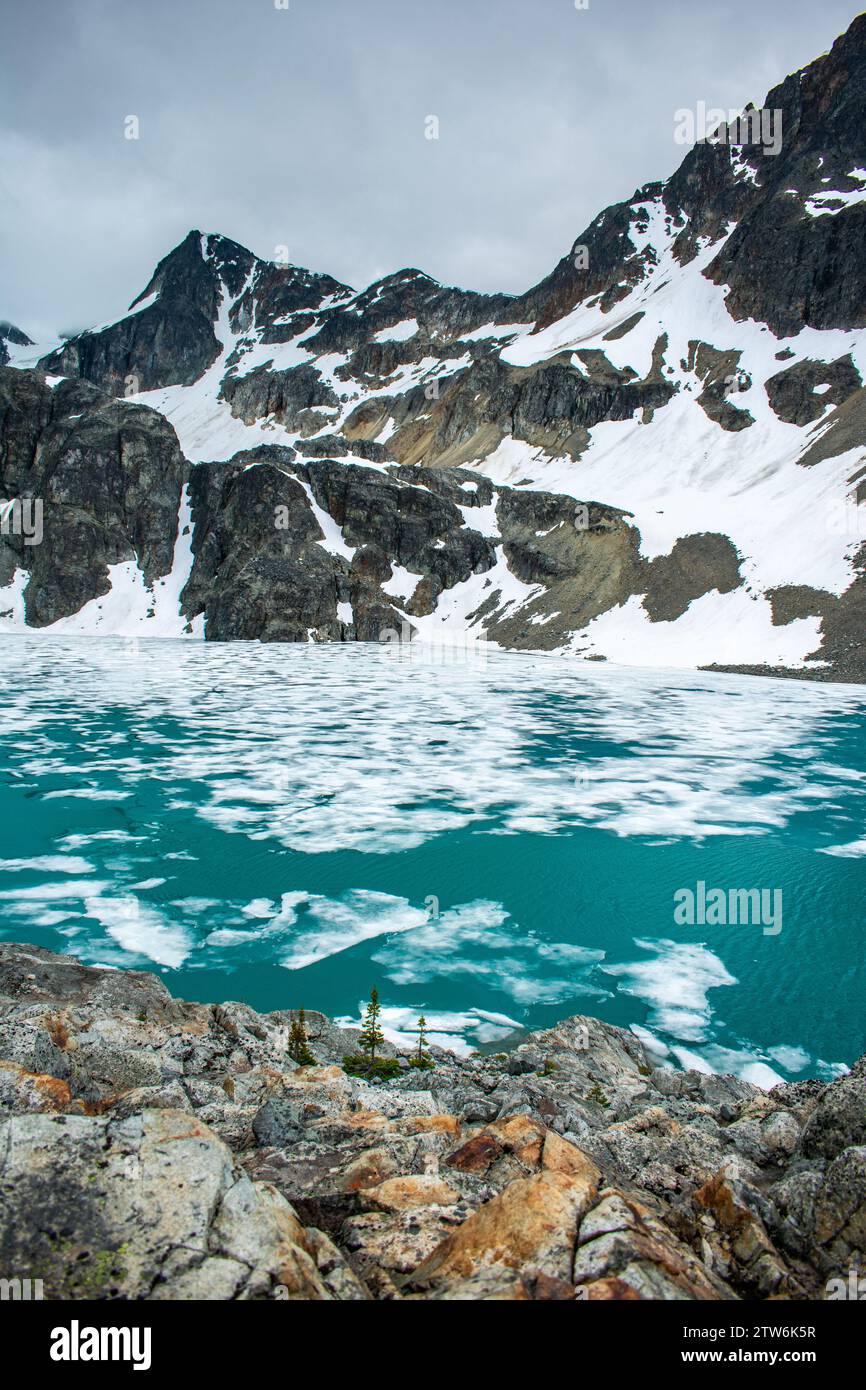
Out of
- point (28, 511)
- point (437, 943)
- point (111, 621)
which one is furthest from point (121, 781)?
point (28, 511)

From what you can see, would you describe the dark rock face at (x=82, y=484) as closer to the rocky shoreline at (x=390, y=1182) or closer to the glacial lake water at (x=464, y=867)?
the glacial lake water at (x=464, y=867)

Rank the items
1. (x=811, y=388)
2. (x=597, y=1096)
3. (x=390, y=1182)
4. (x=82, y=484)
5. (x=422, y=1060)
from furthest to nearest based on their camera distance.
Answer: (x=82, y=484)
(x=811, y=388)
(x=422, y=1060)
(x=597, y=1096)
(x=390, y=1182)

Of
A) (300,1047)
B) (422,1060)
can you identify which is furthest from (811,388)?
(300,1047)

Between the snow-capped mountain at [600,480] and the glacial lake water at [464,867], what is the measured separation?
31.1 metres

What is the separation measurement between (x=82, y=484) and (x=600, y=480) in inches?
2687

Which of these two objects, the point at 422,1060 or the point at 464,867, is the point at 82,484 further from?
the point at 422,1060

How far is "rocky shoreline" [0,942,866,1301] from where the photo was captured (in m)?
2.95

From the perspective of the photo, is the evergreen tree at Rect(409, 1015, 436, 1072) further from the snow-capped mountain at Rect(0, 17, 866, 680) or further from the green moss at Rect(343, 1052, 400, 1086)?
the snow-capped mountain at Rect(0, 17, 866, 680)

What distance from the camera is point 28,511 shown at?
93.8 meters

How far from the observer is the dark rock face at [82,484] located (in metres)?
89.8

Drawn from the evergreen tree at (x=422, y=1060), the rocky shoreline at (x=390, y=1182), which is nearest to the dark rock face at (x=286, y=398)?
the evergreen tree at (x=422, y=1060)

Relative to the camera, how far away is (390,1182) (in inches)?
154

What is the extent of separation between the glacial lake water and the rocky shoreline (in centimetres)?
273

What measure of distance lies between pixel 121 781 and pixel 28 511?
93.1 m
